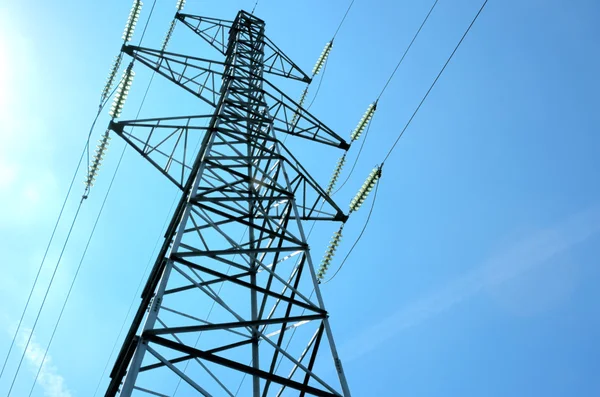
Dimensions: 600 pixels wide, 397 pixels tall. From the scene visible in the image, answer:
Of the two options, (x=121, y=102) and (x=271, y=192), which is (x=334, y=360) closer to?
(x=271, y=192)

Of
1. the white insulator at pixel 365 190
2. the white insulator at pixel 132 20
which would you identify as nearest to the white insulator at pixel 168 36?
the white insulator at pixel 132 20

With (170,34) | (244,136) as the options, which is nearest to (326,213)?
(244,136)

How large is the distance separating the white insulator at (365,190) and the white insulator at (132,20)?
714 cm

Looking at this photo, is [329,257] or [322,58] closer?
[329,257]

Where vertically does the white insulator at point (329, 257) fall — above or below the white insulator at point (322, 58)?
below

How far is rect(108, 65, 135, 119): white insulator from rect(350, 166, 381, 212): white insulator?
5732 mm

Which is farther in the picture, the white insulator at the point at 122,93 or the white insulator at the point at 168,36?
the white insulator at the point at 168,36

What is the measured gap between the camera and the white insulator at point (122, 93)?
445 inches

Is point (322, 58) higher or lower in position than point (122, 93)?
higher

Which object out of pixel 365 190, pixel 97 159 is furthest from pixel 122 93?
pixel 365 190

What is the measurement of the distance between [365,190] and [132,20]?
7.75 metres

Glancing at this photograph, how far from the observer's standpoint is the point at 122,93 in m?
11.6

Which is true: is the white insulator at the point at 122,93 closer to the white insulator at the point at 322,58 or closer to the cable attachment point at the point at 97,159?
the cable attachment point at the point at 97,159

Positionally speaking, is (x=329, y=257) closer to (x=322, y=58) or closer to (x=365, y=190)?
(x=365, y=190)
